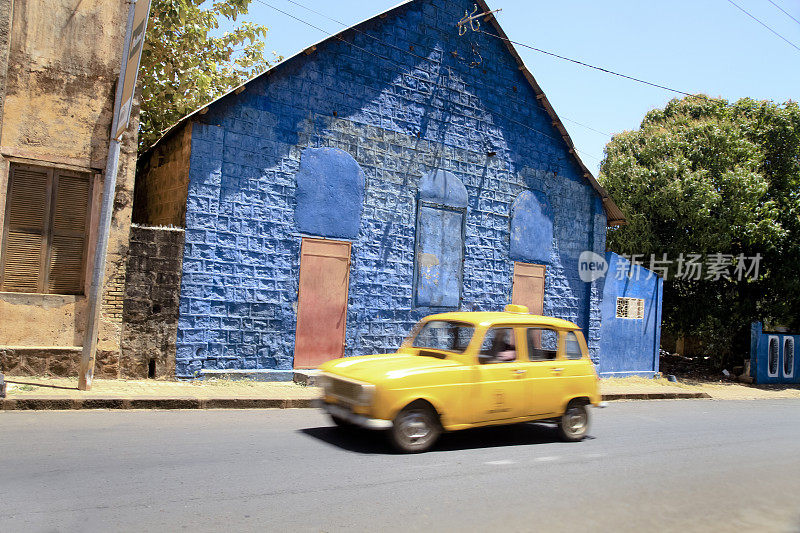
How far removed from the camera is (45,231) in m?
10.5

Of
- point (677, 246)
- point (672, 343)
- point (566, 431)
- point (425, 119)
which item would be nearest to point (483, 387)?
point (566, 431)

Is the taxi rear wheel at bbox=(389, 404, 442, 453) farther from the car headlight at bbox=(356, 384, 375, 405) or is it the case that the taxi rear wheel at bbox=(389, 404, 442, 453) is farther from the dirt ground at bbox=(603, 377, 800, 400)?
the dirt ground at bbox=(603, 377, 800, 400)

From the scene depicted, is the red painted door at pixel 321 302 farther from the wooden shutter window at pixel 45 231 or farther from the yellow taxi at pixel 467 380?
the yellow taxi at pixel 467 380

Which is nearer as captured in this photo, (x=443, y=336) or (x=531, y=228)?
(x=443, y=336)

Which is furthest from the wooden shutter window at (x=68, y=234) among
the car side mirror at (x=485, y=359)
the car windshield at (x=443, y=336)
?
the car side mirror at (x=485, y=359)

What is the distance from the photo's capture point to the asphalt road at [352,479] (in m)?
4.93

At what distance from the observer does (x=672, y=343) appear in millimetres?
26719

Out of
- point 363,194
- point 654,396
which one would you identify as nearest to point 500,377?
point 363,194

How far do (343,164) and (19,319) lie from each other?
21.0 ft

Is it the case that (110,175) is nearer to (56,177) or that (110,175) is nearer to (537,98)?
(56,177)

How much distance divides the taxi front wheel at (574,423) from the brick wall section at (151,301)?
6.67m

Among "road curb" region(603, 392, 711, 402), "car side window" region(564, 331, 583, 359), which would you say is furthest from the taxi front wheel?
"road curb" region(603, 392, 711, 402)

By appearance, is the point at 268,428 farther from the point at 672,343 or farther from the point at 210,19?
the point at 672,343

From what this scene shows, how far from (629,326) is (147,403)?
13906mm
